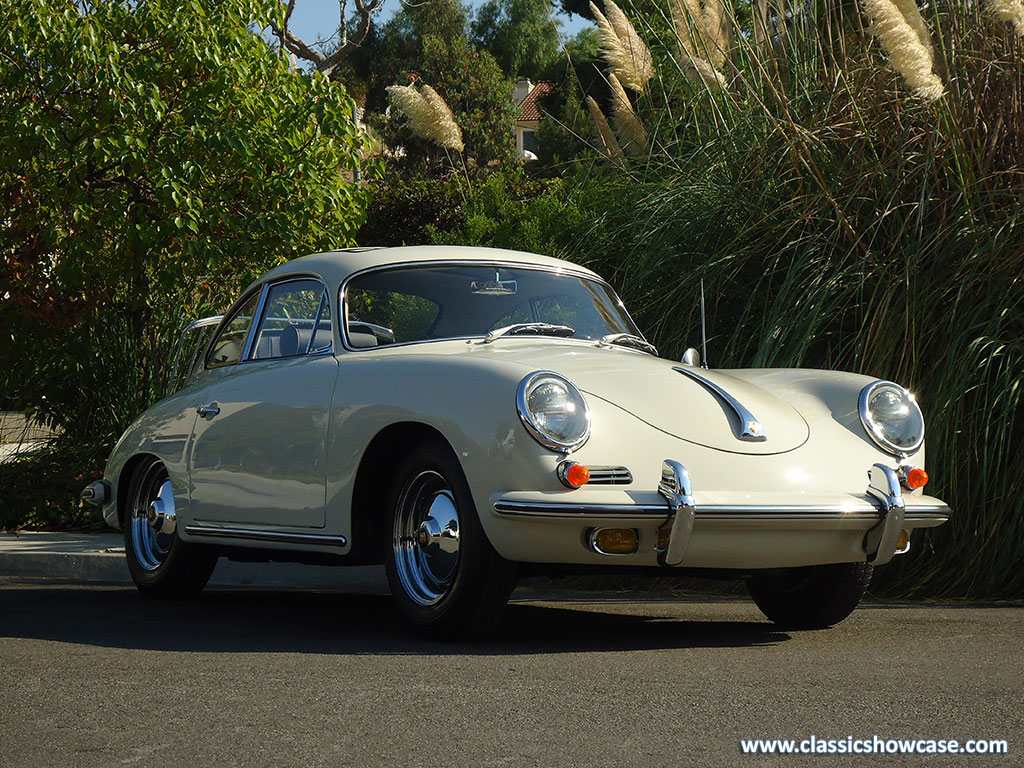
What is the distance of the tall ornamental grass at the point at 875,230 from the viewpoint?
7.11m

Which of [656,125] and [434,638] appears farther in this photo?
[656,125]

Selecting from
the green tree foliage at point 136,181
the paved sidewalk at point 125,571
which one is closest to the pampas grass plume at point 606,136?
the green tree foliage at point 136,181

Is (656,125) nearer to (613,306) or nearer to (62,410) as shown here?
(613,306)

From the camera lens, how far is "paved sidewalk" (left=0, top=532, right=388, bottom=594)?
8.43m

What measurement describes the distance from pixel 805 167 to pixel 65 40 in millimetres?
5222

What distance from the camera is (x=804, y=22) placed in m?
9.49

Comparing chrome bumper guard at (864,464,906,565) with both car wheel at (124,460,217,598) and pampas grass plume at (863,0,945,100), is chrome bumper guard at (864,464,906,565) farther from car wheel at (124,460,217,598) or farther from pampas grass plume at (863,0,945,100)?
car wheel at (124,460,217,598)

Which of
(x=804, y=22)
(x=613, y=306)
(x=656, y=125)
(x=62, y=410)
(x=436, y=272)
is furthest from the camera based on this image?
(x=62, y=410)

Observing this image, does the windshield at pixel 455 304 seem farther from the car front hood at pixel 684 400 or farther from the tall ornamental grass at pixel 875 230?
the tall ornamental grass at pixel 875 230

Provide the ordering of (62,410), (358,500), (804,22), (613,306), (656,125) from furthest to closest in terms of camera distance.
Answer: (62,410) → (656,125) → (804,22) → (613,306) → (358,500)

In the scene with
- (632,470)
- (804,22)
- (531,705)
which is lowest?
(531,705)

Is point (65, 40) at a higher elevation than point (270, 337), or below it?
higher

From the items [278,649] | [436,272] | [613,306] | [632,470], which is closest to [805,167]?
[613,306]

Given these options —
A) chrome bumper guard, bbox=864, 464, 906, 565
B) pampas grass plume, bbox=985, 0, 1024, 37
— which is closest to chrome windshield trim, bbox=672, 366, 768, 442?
chrome bumper guard, bbox=864, 464, 906, 565
